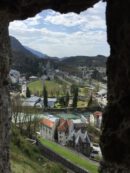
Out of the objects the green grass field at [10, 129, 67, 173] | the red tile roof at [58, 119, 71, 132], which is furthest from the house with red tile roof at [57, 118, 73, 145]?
the green grass field at [10, 129, 67, 173]

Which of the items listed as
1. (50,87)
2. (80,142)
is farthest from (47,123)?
(50,87)

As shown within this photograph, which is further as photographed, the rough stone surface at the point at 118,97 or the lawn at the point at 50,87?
the lawn at the point at 50,87

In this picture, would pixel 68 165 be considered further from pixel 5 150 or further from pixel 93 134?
pixel 5 150

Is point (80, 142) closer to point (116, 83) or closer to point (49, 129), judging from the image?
point (49, 129)

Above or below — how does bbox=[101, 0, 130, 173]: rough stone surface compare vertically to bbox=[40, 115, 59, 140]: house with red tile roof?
above

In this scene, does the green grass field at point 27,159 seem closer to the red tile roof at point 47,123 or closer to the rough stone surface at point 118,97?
the rough stone surface at point 118,97

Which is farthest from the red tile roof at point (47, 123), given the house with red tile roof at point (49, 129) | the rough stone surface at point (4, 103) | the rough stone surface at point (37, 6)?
the rough stone surface at point (37, 6)

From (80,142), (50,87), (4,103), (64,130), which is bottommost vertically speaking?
(80,142)

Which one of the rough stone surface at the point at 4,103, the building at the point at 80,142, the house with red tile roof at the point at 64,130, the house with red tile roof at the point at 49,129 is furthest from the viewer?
the house with red tile roof at the point at 49,129

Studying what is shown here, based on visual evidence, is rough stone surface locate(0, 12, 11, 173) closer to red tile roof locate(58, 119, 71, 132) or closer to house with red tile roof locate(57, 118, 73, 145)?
house with red tile roof locate(57, 118, 73, 145)
